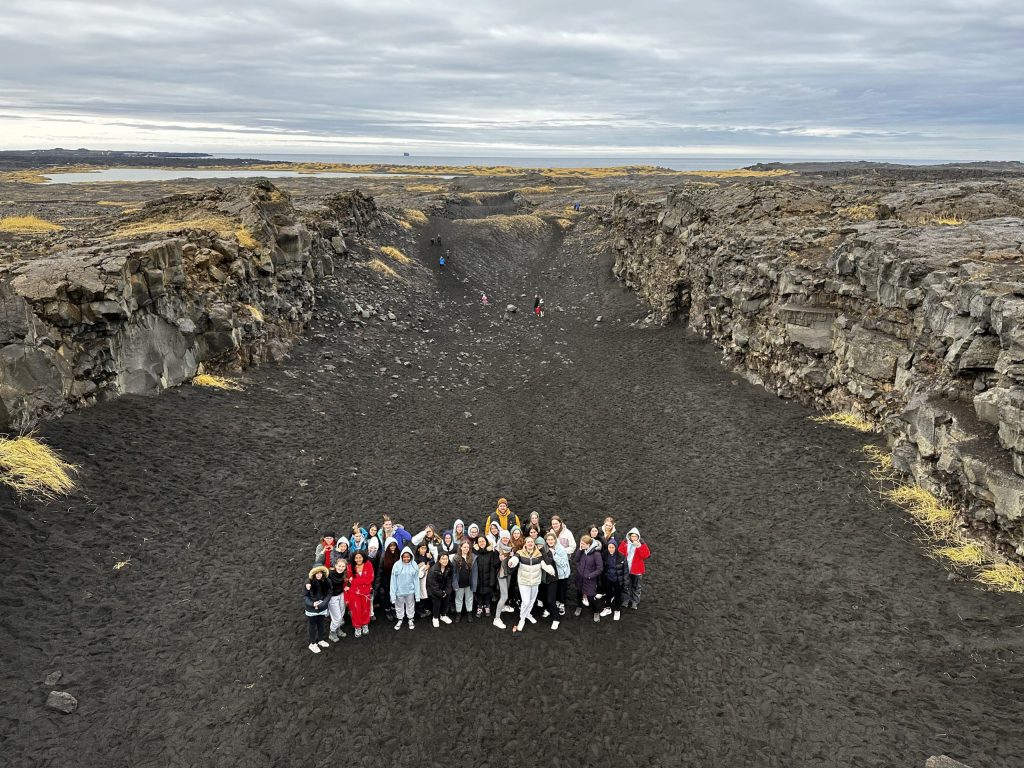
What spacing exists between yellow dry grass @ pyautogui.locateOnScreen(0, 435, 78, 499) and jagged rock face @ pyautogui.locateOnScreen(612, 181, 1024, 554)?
22.6m

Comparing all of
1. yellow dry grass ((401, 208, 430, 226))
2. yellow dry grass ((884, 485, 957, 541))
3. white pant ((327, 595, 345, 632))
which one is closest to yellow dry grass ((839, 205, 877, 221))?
yellow dry grass ((884, 485, 957, 541))

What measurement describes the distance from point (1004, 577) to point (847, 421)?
8.28 metres

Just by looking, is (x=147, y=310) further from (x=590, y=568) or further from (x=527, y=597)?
(x=590, y=568)

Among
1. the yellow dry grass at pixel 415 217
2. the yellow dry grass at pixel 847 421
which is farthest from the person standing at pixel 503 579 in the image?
the yellow dry grass at pixel 415 217

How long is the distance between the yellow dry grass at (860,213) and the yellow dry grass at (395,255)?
30709 mm

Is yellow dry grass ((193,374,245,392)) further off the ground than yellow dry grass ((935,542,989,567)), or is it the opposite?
yellow dry grass ((193,374,245,392))

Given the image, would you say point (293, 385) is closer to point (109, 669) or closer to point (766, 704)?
point (109, 669)

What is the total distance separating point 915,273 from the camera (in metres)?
17.7

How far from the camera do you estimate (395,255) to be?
145ft

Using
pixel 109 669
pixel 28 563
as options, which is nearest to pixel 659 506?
pixel 109 669

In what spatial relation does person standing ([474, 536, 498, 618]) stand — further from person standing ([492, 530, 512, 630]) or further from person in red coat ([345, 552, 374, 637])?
person in red coat ([345, 552, 374, 637])

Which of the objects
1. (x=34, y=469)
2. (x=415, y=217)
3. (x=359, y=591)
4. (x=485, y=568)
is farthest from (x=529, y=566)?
(x=415, y=217)

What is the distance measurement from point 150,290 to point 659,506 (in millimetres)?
19011

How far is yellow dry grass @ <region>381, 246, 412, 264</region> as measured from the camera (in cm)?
4375
